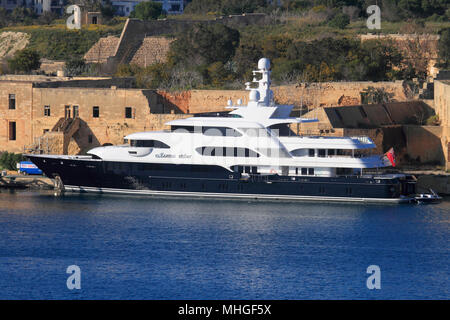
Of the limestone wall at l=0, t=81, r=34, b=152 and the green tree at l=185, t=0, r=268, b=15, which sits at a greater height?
the green tree at l=185, t=0, r=268, b=15

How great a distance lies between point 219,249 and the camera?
136 feet

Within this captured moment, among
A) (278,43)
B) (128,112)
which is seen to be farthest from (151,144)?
(278,43)

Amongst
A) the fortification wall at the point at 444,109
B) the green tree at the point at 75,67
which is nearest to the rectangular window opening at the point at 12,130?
the green tree at the point at 75,67

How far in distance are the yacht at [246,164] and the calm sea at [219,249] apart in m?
0.87

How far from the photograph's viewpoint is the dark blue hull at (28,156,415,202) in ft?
167

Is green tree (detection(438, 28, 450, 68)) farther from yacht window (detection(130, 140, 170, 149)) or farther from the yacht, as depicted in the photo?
yacht window (detection(130, 140, 170, 149))

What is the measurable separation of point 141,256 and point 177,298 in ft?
17.0

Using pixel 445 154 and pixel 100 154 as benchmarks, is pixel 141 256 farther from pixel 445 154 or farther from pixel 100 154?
pixel 445 154

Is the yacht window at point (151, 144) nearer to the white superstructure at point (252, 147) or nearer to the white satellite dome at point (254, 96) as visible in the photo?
the white superstructure at point (252, 147)

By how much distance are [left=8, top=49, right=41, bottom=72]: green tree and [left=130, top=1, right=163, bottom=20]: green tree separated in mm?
16274

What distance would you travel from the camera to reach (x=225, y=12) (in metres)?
98.1

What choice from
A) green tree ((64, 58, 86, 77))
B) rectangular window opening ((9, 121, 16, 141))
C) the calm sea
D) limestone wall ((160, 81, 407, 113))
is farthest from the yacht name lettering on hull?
green tree ((64, 58, 86, 77))

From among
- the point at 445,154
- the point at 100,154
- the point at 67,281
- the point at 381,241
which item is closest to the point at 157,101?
the point at 100,154

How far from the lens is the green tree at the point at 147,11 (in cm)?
9562
